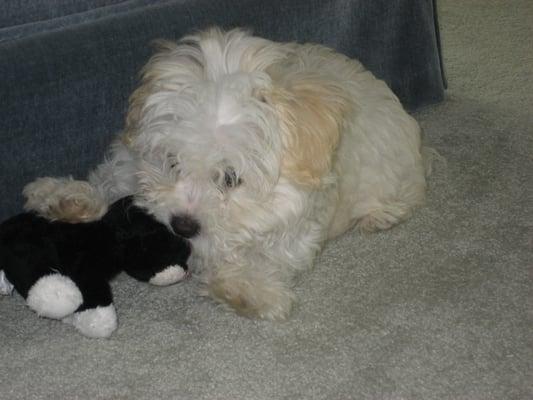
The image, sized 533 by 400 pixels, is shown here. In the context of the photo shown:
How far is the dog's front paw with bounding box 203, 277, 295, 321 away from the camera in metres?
2.03

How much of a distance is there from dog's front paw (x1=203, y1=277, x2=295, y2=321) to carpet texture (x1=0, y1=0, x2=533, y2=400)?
0.09ft

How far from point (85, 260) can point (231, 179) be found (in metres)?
0.43

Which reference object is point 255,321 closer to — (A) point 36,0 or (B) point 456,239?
(B) point 456,239

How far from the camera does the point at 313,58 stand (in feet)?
7.55

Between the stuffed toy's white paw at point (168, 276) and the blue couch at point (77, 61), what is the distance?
58 cm

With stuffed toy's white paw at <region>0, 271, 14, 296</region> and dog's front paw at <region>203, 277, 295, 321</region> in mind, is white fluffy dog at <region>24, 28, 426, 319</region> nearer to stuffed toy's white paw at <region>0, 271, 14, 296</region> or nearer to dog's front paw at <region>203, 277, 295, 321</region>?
dog's front paw at <region>203, 277, 295, 321</region>

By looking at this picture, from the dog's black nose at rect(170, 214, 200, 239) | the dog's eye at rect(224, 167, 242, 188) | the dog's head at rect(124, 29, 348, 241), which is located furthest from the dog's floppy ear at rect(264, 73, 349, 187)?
the dog's black nose at rect(170, 214, 200, 239)

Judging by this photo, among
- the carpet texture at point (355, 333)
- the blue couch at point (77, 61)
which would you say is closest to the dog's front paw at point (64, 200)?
the blue couch at point (77, 61)

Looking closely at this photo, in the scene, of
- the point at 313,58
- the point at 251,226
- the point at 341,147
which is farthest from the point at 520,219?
the point at 251,226

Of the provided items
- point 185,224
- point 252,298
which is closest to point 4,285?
point 185,224

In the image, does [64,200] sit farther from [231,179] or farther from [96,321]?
[231,179]

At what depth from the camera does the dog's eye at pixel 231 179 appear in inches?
72.4

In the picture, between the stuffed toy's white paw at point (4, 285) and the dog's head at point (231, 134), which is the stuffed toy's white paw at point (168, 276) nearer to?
the dog's head at point (231, 134)

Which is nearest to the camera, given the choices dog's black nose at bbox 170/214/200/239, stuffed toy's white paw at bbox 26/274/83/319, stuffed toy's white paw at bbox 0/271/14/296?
stuffed toy's white paw at bbox 26/274/83/319
